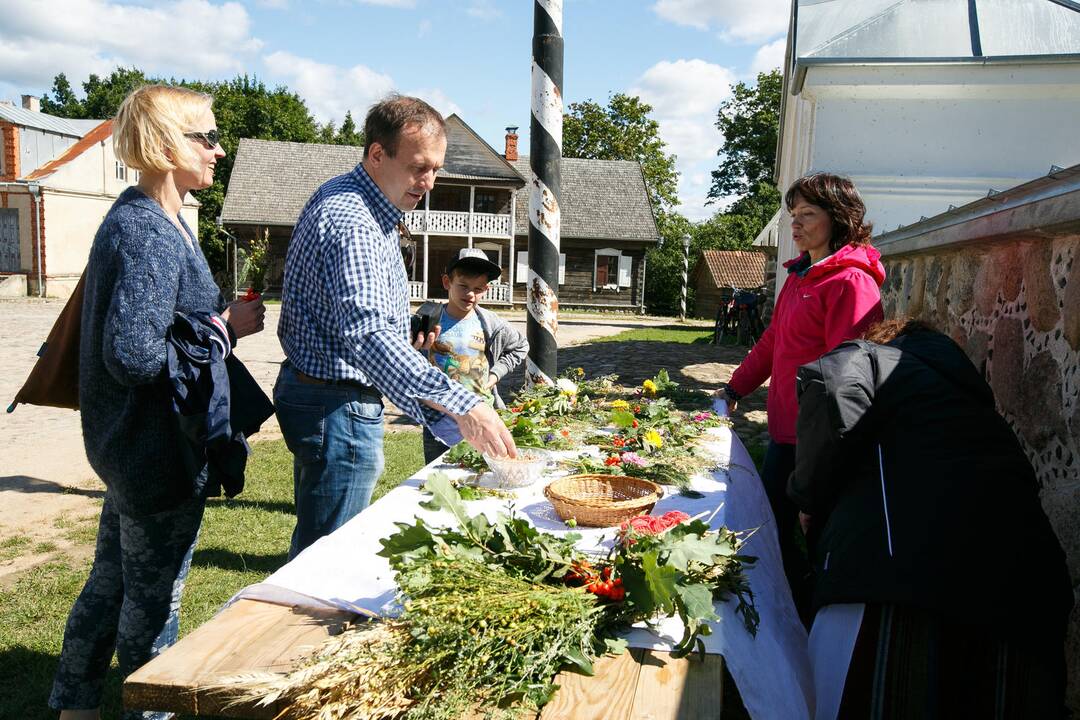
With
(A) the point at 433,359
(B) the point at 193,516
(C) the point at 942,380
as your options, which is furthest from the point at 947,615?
(A) the point at 433,359

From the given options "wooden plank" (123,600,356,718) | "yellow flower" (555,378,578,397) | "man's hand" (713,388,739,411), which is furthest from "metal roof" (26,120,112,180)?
"wooden plank" (123,600,356,718)

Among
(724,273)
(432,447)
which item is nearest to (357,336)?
(432,447)

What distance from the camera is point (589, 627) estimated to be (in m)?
1.51

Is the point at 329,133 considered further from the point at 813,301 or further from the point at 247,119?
the point at 813,301

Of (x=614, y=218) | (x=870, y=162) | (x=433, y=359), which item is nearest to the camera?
(x=433, y=359)

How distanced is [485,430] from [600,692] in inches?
31.5

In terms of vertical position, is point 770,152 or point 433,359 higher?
point 770,152

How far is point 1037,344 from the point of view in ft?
9.89

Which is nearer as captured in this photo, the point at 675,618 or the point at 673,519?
the point at 675,618

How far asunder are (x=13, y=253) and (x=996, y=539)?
3008 centimetres

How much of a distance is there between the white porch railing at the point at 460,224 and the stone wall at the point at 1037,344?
27407 millimetres

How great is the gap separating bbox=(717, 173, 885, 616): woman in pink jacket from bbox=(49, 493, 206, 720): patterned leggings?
2245 millimetres

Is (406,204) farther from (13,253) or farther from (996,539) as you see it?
(13,253)

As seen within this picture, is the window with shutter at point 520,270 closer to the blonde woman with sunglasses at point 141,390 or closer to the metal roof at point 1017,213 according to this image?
the metal roof at point 1017,213
